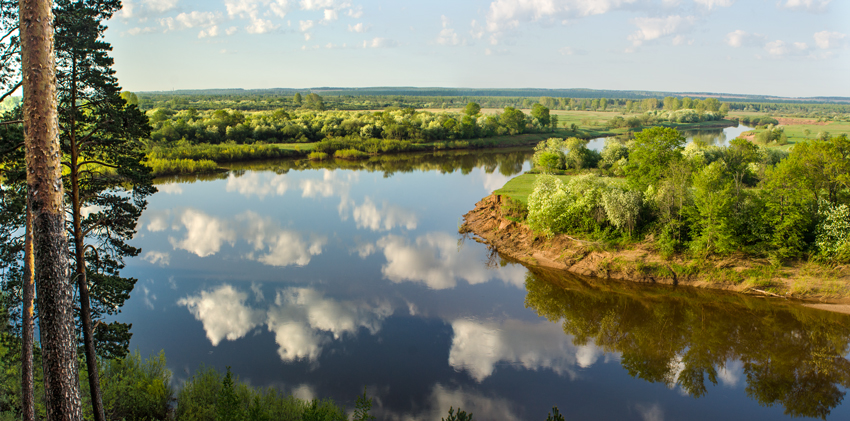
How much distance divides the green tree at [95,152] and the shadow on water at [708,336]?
537 inches

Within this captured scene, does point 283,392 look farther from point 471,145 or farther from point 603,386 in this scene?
point 471,145

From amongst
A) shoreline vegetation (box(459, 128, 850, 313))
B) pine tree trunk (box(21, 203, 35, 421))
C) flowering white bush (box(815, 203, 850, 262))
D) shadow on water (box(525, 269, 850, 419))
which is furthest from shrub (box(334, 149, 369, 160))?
pine tree trunk (box(21, 203, 35, 421))

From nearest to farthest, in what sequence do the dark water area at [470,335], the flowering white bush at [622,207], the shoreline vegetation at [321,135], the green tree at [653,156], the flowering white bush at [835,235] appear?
the dark water area at [470,335]
the flowering white bush at [835,235]
the flowering white bush at [622,207]
the green tree at [653,156]
the shoreline vegetation at [321,135]

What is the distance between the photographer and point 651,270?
2075cm

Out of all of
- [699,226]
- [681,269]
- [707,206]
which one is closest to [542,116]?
[699,226]

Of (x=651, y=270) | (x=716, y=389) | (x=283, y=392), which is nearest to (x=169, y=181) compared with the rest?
(x=283, y=392)

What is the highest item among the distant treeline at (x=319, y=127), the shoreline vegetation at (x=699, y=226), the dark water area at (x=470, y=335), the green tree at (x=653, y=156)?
the distant treeline at (x=319, y=127)

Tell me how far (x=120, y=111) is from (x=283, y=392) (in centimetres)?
795

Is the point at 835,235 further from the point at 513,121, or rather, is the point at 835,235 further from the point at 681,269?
the point at 513,121

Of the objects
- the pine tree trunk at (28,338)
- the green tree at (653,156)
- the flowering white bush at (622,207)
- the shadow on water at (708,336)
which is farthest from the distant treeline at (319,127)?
the pine tree trunk at (28,338)

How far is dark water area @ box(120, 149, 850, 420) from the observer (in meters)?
13.2

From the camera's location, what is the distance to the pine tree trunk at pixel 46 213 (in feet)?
18.2

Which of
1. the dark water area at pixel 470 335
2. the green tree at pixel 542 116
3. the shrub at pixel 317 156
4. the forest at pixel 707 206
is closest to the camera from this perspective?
the dark water area at pixel 470 335

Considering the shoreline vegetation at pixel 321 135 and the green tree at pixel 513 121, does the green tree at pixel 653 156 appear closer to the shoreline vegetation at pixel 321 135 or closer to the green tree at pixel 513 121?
the shoreline vegetation at pixel 321 135
